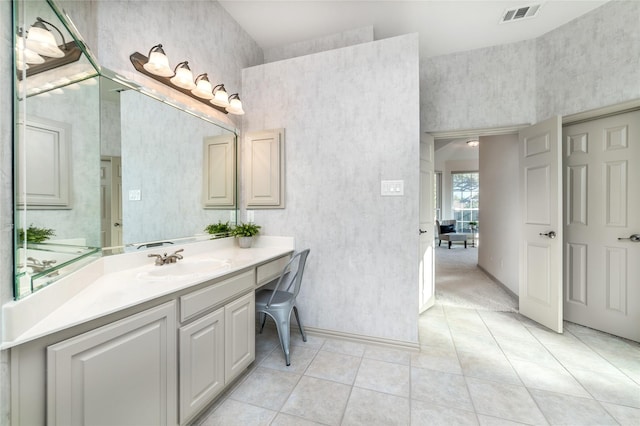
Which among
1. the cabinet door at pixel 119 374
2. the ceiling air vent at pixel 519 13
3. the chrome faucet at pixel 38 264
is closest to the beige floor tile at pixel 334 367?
the cabinet door at pixel 119 374

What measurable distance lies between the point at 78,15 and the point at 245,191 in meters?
1.56

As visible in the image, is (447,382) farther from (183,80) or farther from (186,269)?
(183,80)

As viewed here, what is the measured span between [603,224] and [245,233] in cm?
329

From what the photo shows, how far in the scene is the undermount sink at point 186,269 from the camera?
1.42 m

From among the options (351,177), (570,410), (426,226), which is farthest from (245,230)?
(570,410)

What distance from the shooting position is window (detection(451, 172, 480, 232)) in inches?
334

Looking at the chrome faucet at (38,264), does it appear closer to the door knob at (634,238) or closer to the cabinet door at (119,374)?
the cabinet door at (119,374)

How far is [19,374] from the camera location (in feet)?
2.51

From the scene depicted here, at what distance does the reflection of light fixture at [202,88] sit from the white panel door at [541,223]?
3066 mm

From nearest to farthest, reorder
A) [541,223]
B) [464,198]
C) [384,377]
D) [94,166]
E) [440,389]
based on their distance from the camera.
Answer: [94,166], [440,389], [384,377], [541,223], [464,198]

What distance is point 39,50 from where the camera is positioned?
90 centimetres

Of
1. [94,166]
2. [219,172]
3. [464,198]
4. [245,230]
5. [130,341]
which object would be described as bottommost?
[130,341]

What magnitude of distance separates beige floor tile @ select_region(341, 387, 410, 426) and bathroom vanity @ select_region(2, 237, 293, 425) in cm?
72

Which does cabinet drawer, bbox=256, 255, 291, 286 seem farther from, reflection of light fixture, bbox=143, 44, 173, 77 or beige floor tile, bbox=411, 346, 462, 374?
reflection of light fixture, bbox=143, 44, 173, 77
